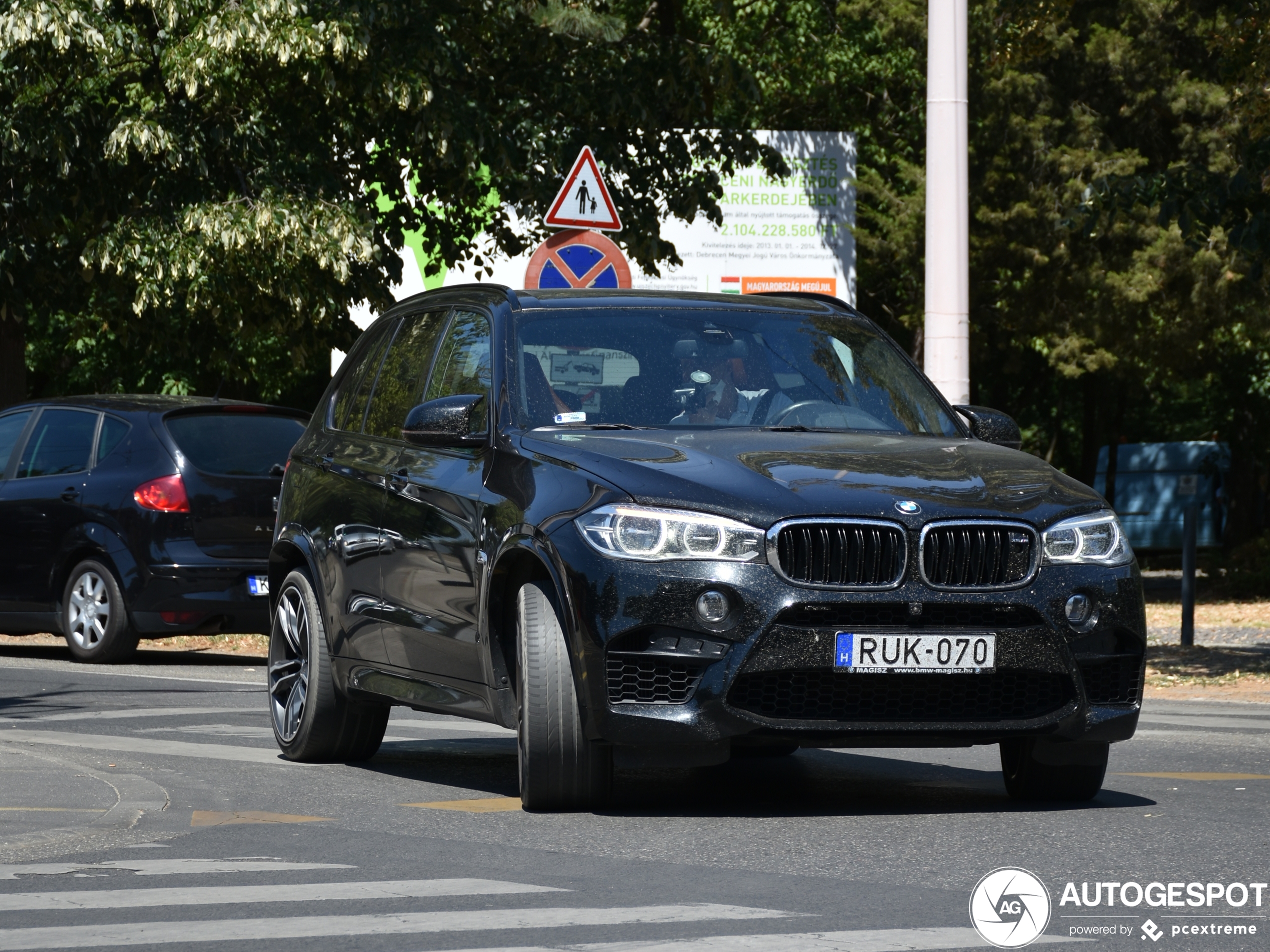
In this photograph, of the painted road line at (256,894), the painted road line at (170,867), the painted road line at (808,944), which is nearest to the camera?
the painted road line at (808,944)

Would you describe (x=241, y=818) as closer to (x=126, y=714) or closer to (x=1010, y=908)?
(x=1010, y=908)

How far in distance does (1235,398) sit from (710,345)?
2553 centimetres

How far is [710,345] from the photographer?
786 cm

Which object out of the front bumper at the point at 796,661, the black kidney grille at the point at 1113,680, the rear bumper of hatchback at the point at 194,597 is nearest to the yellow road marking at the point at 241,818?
the front bumper at the point at 796,661

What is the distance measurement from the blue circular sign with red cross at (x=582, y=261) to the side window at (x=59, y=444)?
10.7 feet

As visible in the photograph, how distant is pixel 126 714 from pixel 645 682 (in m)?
4.91

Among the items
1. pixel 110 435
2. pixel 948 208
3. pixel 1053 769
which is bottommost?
pixel 1053 769

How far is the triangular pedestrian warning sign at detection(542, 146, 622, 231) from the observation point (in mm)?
14086

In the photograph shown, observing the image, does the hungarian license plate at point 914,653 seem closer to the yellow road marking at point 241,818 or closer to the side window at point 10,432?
the yellow road marking at point 241,818

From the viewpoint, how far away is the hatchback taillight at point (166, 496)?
555 inches

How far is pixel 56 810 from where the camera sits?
7.20m

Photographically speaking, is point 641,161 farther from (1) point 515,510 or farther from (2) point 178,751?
(1) point 515,510

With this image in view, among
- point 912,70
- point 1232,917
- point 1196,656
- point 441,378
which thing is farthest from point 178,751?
point 912,70

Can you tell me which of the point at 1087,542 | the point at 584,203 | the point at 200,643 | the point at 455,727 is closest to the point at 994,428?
the point at 1087,542
